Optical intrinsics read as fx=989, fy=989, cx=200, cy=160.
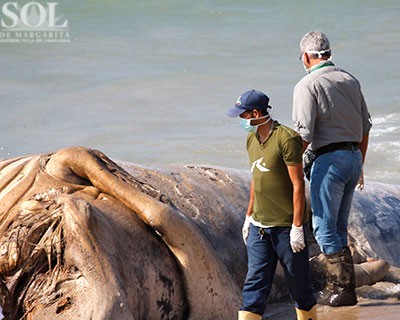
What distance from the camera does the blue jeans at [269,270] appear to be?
5707 mm

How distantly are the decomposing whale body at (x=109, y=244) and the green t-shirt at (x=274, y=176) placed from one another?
0.47 meters

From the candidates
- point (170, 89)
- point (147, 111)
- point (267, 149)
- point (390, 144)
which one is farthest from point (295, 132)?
point (170, 89)

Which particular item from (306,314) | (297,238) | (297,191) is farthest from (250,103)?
(306,314)

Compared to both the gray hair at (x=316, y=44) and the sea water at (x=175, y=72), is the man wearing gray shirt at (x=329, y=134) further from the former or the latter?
the sea water at (x=175, y=72)

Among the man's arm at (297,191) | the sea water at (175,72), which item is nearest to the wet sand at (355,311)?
the man's arm at (297,191)

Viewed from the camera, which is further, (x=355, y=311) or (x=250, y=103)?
(x=355, y=311)

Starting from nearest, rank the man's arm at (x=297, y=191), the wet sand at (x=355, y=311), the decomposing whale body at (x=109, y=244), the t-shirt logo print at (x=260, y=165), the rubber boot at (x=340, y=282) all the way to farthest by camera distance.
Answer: the decomposing whale body at (x=109, y=244) < the man's arm at (x=297, y=191) < the t-shirt logo print at (x=260, y=165) < the wet sand at (x=355, y=311) < the rubber boot at (x=340, y=282)

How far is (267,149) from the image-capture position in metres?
5.65

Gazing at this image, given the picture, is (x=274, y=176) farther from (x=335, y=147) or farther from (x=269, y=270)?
(x=335, y=147)

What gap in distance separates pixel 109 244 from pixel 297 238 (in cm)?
105

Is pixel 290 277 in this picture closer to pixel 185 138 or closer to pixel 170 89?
pixel 185 138

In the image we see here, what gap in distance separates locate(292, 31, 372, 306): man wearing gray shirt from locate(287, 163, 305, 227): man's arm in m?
0.62

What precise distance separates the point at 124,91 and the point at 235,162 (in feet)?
21.2

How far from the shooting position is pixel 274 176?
566 centimetres
